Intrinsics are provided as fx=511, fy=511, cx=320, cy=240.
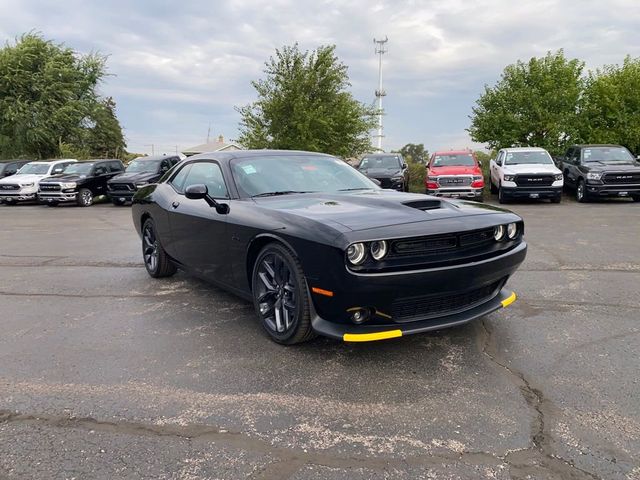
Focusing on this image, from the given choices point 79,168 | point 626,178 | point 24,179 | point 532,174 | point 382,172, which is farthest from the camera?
point 24,179

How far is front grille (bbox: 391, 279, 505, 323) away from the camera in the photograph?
10.7 ft

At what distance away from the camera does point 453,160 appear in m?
16.5

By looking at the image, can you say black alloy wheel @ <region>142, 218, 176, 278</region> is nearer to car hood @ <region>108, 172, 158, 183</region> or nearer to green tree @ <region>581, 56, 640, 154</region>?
car hood @ <region>108, 172, 158, 183</region>

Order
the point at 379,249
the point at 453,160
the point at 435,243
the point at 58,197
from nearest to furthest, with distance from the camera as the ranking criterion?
the point at 379,249 → the point at 435,243 → the point at 453,160 → the point at 58,197

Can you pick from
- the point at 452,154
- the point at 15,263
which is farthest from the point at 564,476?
the point at 452,154

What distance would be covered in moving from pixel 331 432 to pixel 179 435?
2.56ft

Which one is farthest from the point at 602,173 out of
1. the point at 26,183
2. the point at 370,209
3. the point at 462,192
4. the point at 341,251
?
the point at 26,183

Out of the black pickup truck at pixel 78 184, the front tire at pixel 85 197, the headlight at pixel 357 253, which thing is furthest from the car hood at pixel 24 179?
the headlight at pixel 357 253

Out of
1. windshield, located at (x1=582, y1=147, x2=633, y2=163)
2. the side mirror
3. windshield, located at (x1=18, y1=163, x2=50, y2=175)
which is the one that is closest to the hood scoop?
the side mirror

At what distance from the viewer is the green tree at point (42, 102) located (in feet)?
95.2

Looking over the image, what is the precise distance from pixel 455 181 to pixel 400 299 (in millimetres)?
12921

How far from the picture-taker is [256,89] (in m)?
24.2

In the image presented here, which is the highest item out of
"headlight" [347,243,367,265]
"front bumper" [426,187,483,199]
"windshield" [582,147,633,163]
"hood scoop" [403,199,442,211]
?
"windshield" [582,147,633,163]

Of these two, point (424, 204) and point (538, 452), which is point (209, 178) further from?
point (538, 452)
